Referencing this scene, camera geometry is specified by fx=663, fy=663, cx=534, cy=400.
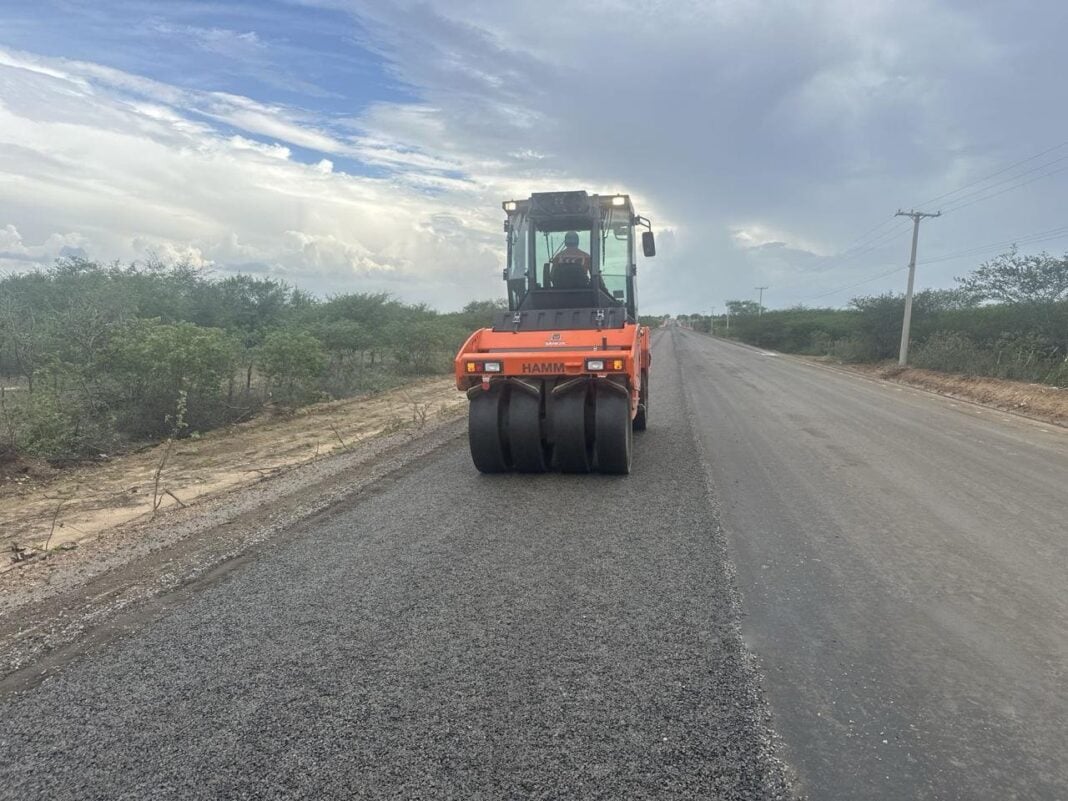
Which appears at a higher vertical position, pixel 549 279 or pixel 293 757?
pixel 549 279

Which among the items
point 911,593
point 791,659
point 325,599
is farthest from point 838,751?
point 325,599

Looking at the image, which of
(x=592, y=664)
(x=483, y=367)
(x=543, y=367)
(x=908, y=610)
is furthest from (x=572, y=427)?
(x=592, y=664)

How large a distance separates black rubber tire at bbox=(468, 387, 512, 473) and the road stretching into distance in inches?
35.6

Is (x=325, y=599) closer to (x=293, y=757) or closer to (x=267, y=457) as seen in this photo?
(x=293, y=757)

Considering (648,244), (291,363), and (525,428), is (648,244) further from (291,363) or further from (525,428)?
(291,363)

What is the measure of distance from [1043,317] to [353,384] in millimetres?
22958

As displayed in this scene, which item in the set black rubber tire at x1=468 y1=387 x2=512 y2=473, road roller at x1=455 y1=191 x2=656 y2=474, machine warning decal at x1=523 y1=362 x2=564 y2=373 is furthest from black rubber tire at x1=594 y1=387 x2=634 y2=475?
black rubber tire at x1=468 y1=387 x2=512 y2=473

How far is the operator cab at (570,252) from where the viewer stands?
8555mm

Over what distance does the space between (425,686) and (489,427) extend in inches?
165

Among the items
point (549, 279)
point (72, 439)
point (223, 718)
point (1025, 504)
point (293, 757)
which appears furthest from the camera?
point (72, 439)

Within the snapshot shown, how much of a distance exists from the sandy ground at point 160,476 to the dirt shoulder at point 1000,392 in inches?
506

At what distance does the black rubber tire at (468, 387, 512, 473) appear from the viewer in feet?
23.6

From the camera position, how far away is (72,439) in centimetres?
1020

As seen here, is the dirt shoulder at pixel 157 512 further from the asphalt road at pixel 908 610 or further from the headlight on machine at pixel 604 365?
the asphalt road at pixel 908 610
